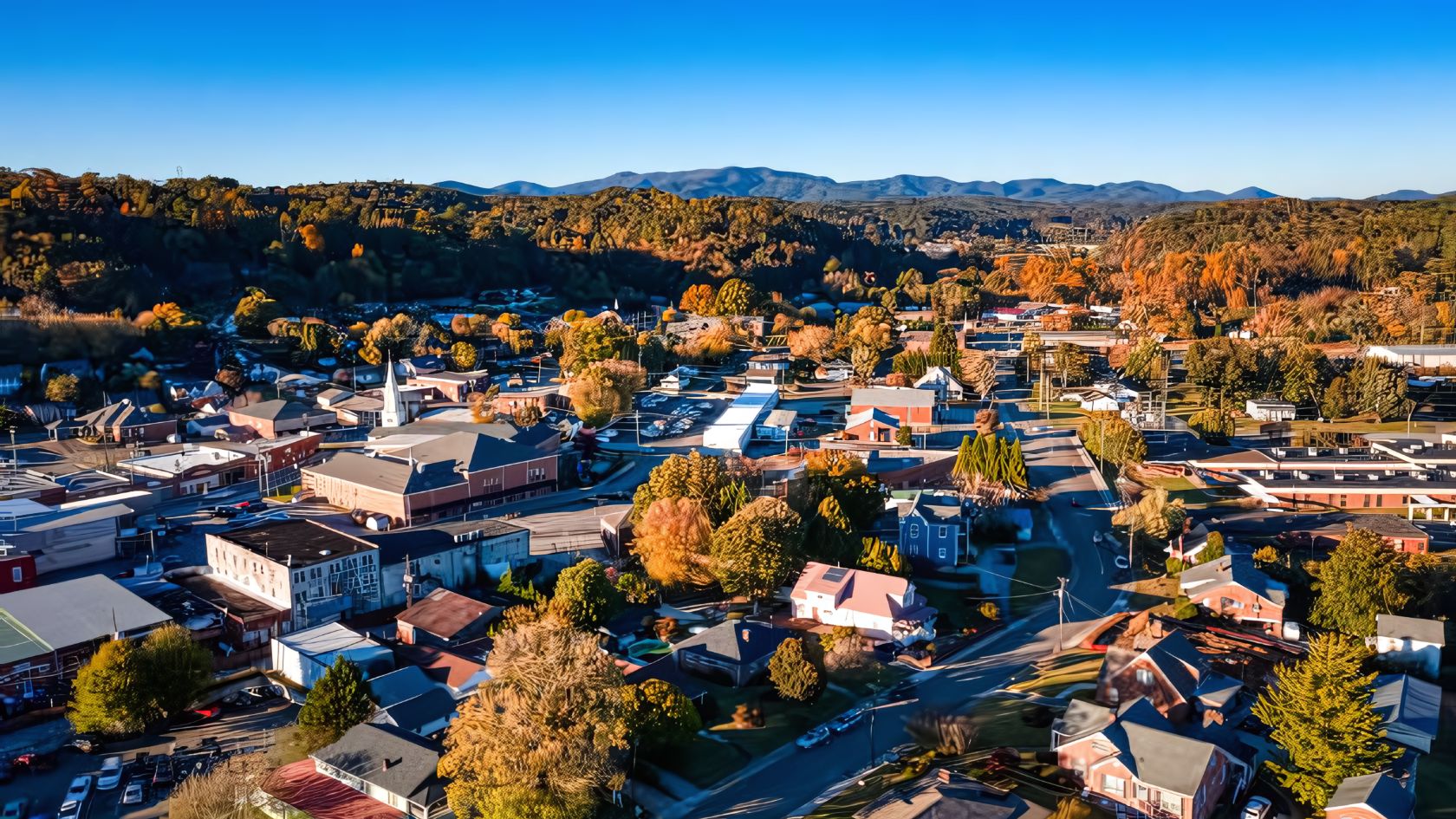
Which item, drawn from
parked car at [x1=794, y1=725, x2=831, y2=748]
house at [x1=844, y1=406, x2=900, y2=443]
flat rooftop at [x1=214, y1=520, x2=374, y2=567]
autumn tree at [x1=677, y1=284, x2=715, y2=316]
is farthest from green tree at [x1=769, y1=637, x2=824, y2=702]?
autumn tree at [x1=677, y1=284, x2=715, y2=316]

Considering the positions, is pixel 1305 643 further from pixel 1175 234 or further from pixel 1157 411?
pixel 1175 234

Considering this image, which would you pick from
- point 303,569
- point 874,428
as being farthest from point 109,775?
point 874,428

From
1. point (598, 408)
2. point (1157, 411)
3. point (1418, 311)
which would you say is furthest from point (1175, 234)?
point (598, 408)

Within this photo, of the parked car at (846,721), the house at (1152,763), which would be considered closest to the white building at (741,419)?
the parked car at (846,721)

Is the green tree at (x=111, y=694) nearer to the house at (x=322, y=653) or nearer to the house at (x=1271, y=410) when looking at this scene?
the house at (x=322, y=653)

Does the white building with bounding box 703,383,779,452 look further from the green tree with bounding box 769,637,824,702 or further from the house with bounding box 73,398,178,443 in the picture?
the house with bounding box 73,398,178,443

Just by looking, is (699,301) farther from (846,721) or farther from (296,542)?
(846,721)

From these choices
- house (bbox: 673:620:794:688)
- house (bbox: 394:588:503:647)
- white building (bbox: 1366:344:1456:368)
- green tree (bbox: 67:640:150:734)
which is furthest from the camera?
white building (bbox: 1366:344:1456:368)
